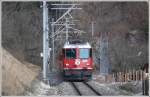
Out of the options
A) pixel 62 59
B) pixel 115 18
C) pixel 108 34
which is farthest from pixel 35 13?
pixel 62 59

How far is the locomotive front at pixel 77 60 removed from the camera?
2612 cm

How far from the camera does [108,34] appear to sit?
54312 mm

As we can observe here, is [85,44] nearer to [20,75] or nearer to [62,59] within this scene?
[62,59]

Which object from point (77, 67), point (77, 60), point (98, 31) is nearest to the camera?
point (77, 67)

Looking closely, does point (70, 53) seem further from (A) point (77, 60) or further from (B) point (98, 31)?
(B) point (98, 31)

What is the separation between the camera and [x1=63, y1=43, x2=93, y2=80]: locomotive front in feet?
85.7

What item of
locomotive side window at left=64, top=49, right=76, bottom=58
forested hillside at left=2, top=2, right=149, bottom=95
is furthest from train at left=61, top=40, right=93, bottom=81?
forested hillside at left=2, top=2, right=149, bottom=95

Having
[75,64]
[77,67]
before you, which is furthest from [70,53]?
[77,67]

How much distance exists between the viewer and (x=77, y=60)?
86.3 ft

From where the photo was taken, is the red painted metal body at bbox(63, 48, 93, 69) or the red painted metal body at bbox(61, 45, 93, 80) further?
the red painted metal body at bbox(63, 48, 93, 69)

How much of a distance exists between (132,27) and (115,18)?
7.10 feet

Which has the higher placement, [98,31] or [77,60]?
[98,31]

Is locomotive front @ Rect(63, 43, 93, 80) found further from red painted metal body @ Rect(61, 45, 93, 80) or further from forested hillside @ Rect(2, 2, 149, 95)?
forested hillside @ Rect(2, 2, 149, 95)

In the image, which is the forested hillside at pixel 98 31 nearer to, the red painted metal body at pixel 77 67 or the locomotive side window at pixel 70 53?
the locomotive side window at pixel 70 53
